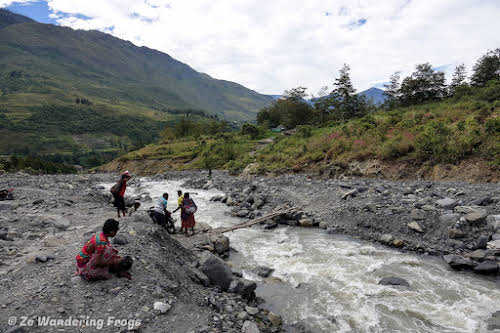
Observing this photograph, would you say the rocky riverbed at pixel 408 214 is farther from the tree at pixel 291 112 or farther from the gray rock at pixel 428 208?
the tree at pixel 291 112

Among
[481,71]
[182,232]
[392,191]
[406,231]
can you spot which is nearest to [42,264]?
[182,232]

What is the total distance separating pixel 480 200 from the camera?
1206 cm

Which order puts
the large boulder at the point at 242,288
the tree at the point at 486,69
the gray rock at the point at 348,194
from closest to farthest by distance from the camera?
the large boulder at the point at 242,288 < the gray rock at the point at 348,194 < the tree at the point at 486,69

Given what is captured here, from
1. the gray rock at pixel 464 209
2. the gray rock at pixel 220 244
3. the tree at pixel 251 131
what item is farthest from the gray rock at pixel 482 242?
the tree at pixel 251 131

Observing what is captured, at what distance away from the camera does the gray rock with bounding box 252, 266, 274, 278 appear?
955 cm

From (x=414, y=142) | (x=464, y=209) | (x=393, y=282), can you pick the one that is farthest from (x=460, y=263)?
(x=414, y=142)

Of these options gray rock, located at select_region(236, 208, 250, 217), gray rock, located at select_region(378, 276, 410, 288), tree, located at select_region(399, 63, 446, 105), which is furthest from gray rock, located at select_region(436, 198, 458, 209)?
tree, located at select_region(399, 63, 446, 105)

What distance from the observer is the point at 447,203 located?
1216 cm

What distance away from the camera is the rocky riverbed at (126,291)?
524 centimetres

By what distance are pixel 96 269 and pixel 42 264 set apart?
2.10 m

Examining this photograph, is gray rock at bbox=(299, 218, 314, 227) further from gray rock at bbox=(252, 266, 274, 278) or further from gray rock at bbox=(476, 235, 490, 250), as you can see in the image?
gray rock at bbox=(476, 235, 490, 250)

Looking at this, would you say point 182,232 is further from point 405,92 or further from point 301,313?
point 405,92

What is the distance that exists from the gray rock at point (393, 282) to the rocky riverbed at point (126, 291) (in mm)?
4073

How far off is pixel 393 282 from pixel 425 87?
166ft
